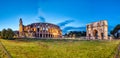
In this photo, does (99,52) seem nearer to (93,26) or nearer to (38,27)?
(93,26)

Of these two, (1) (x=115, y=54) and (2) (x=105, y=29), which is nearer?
(1) (x=115, y=54)

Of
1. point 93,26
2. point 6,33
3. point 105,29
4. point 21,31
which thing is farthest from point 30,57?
point 21,31

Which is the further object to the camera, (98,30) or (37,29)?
(37,29)

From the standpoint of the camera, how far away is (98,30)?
62.9 m

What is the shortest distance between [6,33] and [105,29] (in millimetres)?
30245

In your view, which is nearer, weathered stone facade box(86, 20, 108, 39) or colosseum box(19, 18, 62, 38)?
weathered stone facade box(86, 20, 108, 39)

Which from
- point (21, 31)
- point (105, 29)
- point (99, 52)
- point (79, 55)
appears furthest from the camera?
point (21, 31)

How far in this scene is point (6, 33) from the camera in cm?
4772

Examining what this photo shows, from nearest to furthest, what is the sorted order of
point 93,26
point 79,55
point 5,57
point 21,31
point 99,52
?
point 5,57, point 79,55, point 99,52, point 93,26, point 21,31

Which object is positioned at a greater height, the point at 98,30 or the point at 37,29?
the point at 37,29

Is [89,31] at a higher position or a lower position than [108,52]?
higher

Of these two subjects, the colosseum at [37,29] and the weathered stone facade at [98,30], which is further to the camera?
the colosseum at [37,29]

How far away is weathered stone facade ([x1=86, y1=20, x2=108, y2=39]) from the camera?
59.8 metres

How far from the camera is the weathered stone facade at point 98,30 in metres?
59.8
